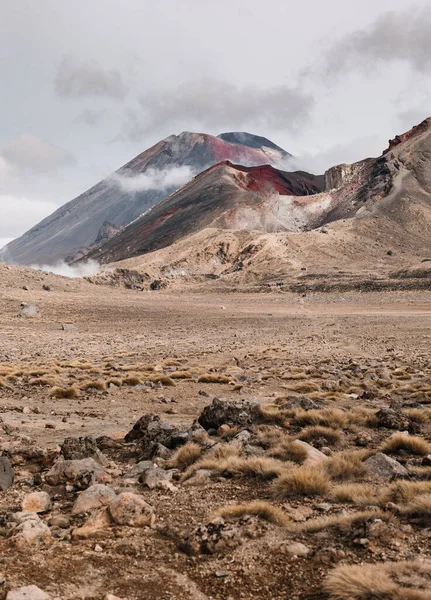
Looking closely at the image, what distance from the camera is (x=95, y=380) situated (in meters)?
14.9

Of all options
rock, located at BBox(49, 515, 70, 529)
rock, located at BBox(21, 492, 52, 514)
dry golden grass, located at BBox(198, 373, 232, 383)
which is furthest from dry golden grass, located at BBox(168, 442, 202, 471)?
dry golden grass, located at BBox(198, 373, 232, 383)

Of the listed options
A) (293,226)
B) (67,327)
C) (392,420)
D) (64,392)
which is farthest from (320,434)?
(293,226)

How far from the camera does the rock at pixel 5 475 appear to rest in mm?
6164

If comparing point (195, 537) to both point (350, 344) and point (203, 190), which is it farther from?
point (203, 190)

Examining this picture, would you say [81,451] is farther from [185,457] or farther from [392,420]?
[392,420]

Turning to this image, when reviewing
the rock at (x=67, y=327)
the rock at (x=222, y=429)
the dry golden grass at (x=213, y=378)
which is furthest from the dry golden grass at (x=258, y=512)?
the rock at (x=67, y=327)

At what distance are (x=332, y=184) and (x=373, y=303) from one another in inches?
3601

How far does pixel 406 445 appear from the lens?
742 centimetres

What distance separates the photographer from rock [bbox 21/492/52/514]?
5.39 metres

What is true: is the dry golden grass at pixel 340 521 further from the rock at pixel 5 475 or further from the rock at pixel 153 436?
the rock at pixel 5 475

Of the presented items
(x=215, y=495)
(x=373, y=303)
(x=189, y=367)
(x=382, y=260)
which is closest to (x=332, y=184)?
(x=382, y=260)

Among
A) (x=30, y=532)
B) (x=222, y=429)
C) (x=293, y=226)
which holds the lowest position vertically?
(x=222, y=429)

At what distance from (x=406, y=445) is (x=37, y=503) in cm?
518

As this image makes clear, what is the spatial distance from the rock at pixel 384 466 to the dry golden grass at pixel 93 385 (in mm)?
9155
